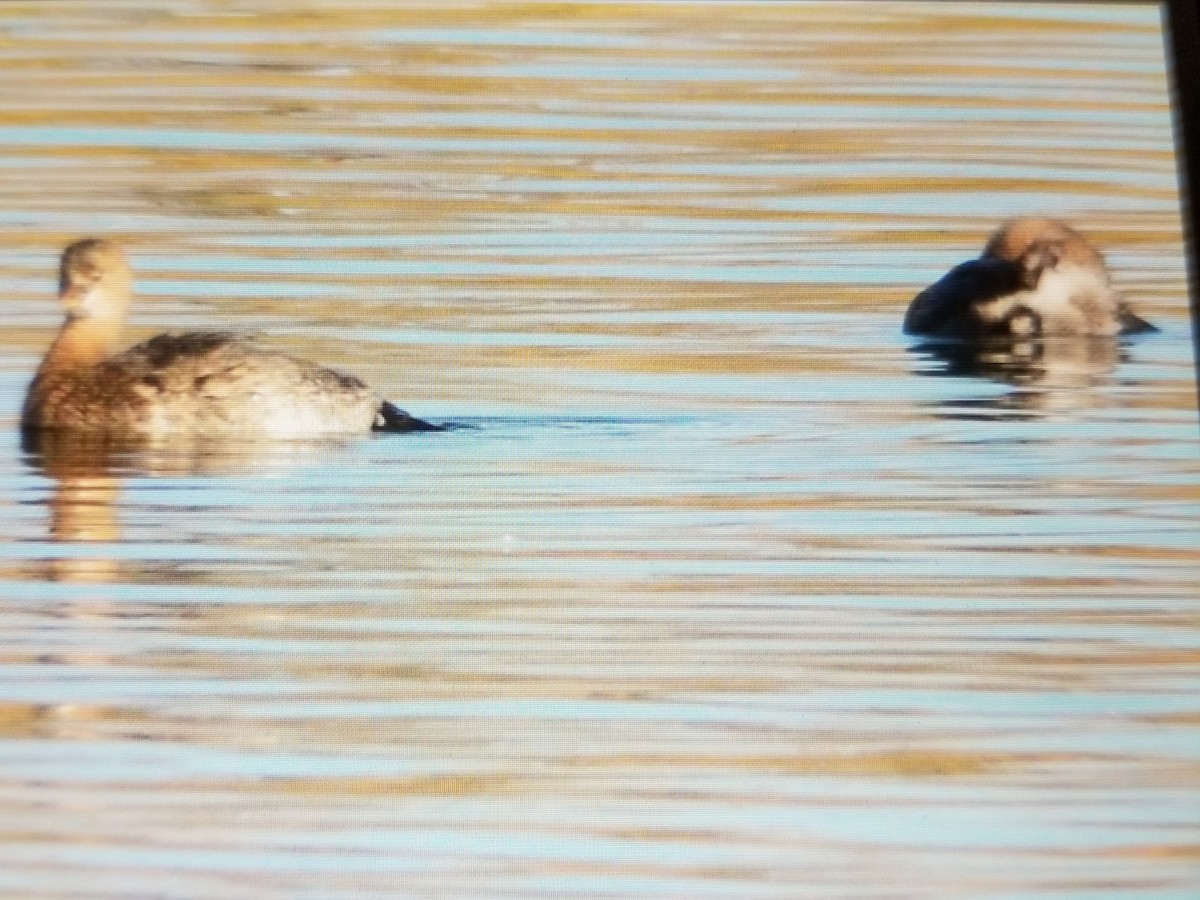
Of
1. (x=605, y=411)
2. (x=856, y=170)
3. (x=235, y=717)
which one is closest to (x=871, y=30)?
(x=856, y=170)

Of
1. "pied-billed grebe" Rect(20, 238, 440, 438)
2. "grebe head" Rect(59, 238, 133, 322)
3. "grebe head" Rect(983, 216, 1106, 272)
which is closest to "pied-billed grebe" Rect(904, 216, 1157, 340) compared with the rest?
"grebe head" Rect(983, 216, 1106, 272)

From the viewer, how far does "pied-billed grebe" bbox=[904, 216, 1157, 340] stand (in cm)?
321

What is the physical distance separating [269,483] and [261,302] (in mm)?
327

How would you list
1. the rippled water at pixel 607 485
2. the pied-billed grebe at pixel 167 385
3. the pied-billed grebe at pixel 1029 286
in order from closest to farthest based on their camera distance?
1. the rippled water at pixel 607 485
2. the pied-billed grebe at pixel 167 385
3. the pied-billed grebe at pixel 1029 286

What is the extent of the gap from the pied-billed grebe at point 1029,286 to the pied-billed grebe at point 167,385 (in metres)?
0.77

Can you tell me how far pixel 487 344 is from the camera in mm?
3074

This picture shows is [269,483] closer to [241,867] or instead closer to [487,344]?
[487,344]

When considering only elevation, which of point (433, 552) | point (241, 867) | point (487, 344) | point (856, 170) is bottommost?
point (241, 867)

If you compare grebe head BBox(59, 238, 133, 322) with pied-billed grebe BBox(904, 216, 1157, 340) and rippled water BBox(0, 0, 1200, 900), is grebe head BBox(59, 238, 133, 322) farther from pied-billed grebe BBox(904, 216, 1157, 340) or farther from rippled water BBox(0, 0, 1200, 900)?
pied-billed grebe BBox(904, 216, 1157, 340)

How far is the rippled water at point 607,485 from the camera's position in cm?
249

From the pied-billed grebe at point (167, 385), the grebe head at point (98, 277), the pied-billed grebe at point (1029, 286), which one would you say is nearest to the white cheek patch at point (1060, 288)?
the pied-billed grebe at point (1029, 286)

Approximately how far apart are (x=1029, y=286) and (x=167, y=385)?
1.27 metres

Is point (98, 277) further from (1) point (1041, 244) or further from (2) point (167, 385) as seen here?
(1) point (1041, 244)

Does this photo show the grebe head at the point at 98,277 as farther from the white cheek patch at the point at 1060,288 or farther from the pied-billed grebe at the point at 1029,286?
the white cheek patch at the point at 1060,288
